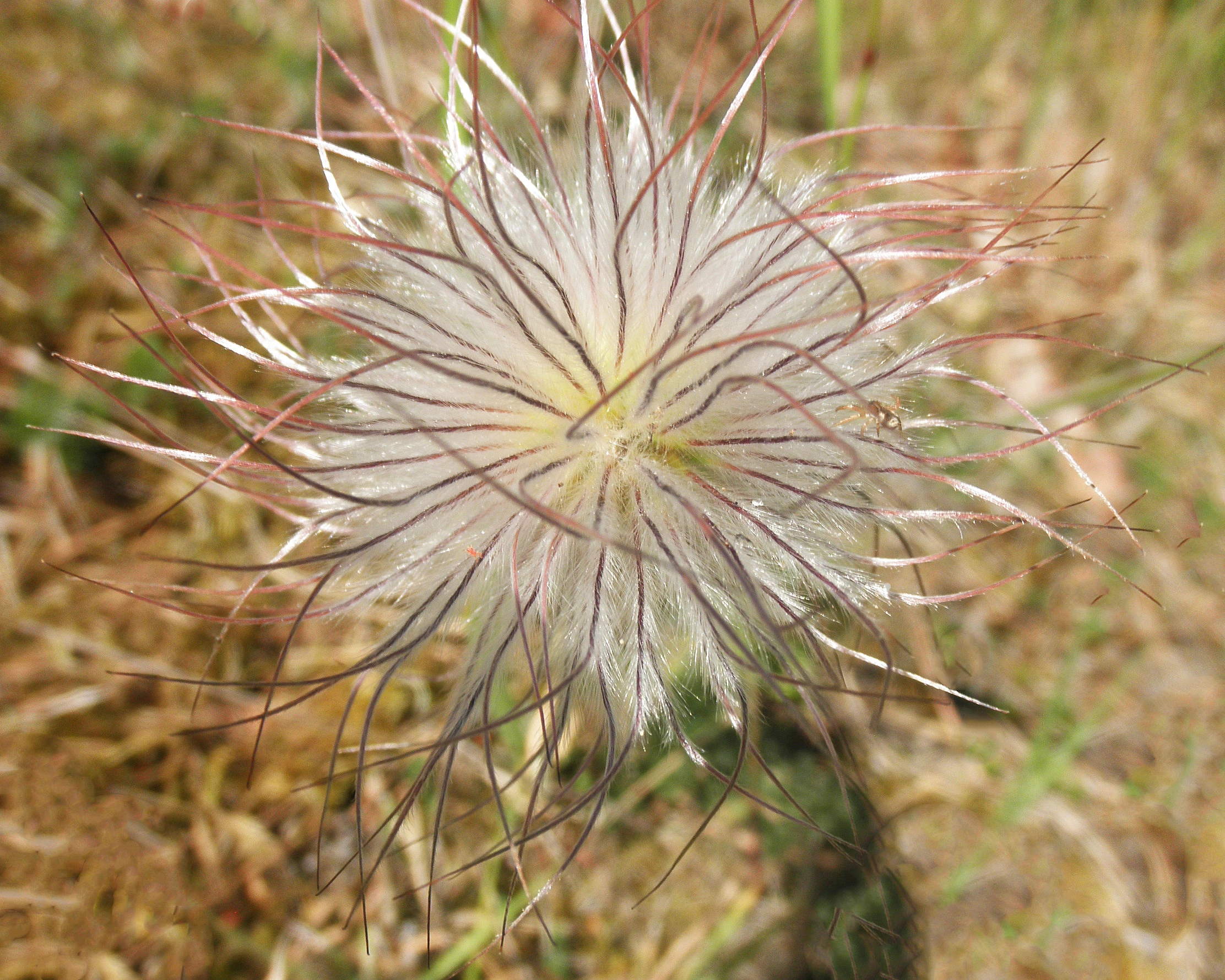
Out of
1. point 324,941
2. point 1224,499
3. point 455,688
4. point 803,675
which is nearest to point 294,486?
point 455,688

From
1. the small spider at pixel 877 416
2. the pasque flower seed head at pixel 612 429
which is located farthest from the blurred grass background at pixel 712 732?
the small spider at pixel 877 416

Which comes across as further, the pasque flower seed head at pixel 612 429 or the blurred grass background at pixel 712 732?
the blurred grass background at pixel 712 732

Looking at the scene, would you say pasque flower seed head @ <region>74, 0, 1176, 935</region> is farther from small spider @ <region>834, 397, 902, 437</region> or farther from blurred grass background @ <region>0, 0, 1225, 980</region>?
blurred grass background @ <region>0, 0, 1225, 980</region>

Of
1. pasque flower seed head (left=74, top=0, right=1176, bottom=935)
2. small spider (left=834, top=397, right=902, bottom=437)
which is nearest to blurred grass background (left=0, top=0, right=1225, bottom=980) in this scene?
pasque flower seed head (left=74, top=0, right=1176, bottom=935)

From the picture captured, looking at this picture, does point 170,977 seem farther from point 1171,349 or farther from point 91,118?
point 1171,349

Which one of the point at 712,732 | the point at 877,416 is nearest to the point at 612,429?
the point at 877,416

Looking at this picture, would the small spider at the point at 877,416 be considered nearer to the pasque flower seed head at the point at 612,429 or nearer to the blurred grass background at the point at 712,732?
the pasque flower seed head at the point at 612,429

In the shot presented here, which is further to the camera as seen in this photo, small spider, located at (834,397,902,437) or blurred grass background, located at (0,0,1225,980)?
blurred grass background, located at (0,0,1225,980)
